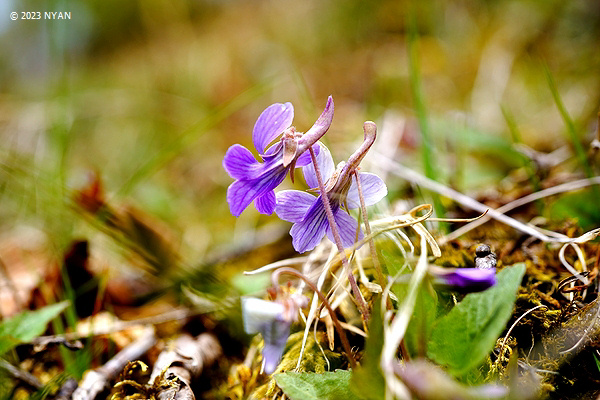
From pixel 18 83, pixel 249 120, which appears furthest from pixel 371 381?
pixel 18 83

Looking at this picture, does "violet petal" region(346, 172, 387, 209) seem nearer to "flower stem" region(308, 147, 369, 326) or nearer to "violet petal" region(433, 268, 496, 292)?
"flower stem" region(308, 147, 369, 326)

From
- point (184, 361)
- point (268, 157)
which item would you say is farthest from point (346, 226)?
point (184, 361)

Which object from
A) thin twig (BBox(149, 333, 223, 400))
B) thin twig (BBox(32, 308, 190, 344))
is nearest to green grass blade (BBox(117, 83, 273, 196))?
thin twig (BBox(32, 308, 190, 344))

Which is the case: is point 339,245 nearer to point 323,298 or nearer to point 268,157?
point 323,298

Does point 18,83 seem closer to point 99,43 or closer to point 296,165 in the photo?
point 99,43

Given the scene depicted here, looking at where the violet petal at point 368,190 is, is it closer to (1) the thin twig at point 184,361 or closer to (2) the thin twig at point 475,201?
(2) the thin twig at point 475,201

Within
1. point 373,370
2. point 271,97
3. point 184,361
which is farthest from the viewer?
point 271,97
